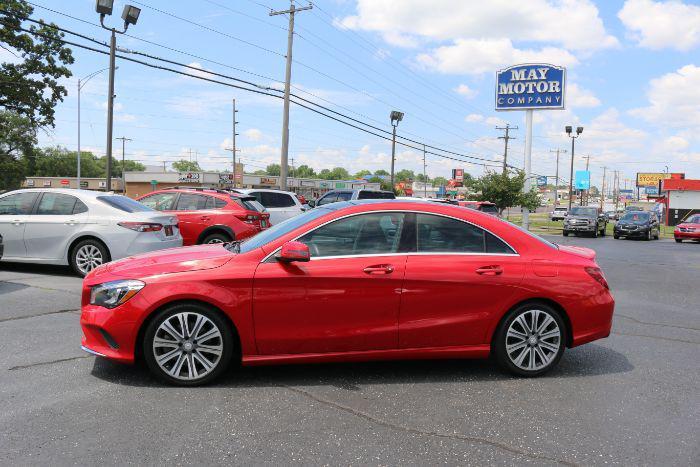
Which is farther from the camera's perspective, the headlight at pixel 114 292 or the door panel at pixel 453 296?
the door panel at pixel 453 296

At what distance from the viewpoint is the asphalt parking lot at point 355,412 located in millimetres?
3271

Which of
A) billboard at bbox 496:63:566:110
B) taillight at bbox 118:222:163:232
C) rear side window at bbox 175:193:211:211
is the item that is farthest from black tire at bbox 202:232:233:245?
billboard at bbox 496:63:566:110

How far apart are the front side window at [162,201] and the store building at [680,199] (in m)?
57.4

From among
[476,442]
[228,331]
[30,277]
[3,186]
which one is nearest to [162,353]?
[228,331]

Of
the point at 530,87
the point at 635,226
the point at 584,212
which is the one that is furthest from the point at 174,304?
the point at 530,87

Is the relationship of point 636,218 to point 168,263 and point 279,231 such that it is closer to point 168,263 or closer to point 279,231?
point 279,231

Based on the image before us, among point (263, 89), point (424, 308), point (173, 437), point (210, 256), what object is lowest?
point (173, 437)

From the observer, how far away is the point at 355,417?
378 cm

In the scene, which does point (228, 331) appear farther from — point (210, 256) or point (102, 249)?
point (102, 249)

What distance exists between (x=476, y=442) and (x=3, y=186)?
59.7 m

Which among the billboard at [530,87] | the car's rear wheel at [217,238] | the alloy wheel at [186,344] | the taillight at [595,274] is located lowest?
the alloy wheel at [186,344]

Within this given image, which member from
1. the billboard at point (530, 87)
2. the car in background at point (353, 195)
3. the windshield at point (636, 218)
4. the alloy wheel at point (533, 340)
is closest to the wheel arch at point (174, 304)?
the alloy wheel at point (533, 340)

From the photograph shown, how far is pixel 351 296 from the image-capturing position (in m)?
4.29

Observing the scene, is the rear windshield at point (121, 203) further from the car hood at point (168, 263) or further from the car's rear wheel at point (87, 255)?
the car hood at point (168, 263)
